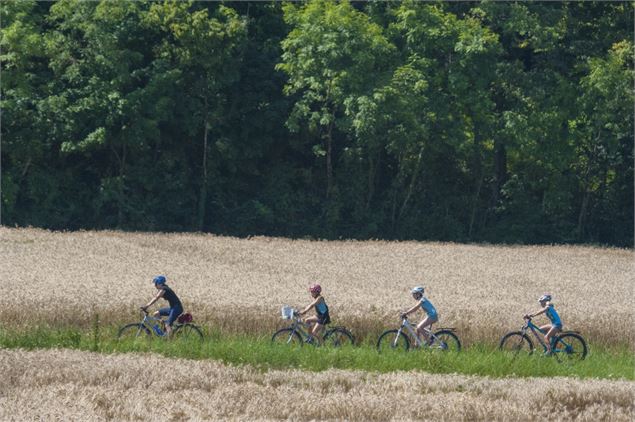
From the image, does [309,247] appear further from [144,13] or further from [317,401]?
[317,401]

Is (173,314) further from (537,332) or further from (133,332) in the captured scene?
(537,332)

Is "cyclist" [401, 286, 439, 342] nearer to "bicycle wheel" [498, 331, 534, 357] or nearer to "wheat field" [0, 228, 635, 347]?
"bicycle wheel" [498, 331, 534, 357]

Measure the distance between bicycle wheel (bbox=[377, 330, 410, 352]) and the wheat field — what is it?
5.66 feet

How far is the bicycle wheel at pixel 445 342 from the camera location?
79.4 feet

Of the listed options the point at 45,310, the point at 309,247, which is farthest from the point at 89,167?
the point at 45,310

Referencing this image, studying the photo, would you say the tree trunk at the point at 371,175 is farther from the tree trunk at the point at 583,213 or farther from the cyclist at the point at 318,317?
the cyclist at the point at 318,317

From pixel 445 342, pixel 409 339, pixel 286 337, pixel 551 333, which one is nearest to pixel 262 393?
pixel 286 337

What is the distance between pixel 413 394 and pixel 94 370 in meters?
4.97

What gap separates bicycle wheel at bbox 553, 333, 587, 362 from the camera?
78.8 feet

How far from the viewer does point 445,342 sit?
81.1 feet

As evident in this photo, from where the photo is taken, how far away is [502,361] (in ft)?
71.7

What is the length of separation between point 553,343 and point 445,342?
2.20 meters

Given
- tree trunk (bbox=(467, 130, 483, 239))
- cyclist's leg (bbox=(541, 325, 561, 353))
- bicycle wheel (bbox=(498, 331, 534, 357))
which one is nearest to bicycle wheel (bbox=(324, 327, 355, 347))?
bicycle wheel (bbox=(498, 331, 534, 357))

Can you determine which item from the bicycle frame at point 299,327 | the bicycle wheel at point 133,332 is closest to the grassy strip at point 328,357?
the bicycle wheel at point 133,332
